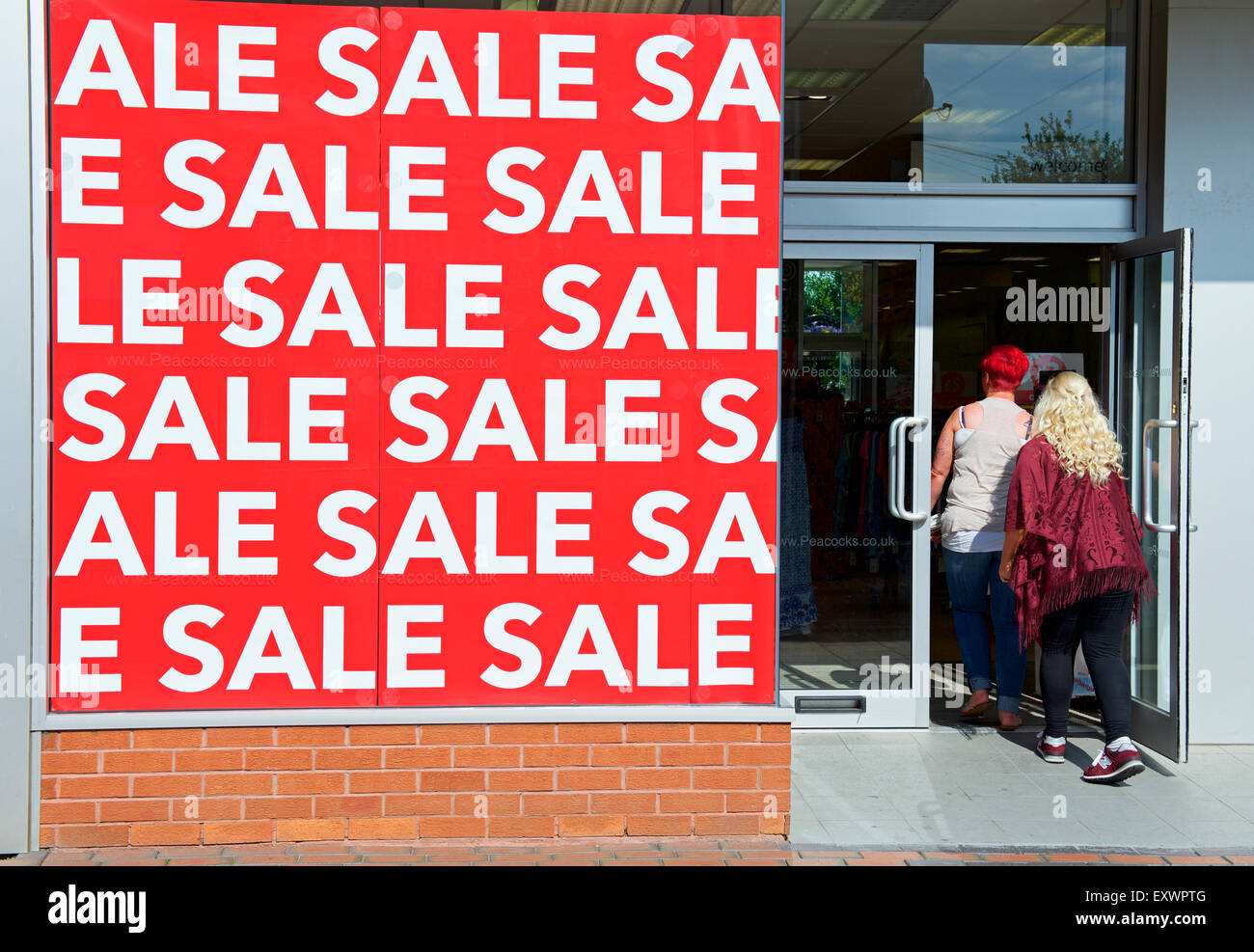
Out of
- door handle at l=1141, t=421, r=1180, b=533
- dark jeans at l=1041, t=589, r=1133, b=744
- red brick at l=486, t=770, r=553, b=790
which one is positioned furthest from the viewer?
door handle at l=1141, t=421, r=1180, b=533

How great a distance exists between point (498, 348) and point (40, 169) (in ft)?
5.96

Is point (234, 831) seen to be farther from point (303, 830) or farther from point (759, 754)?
point (759, 754)

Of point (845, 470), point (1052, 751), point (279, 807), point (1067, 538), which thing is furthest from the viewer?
point (845, 470)

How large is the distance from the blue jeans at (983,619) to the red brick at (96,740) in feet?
13.4

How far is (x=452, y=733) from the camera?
15.0 feet

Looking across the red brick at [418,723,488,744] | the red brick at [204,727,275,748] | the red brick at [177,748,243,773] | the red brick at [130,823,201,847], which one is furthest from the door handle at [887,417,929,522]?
the red brick at [130,823,201,847]

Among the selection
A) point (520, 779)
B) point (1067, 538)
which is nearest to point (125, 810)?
point (520, 779)

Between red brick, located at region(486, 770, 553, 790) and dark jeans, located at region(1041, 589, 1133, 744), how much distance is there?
2.54 metres

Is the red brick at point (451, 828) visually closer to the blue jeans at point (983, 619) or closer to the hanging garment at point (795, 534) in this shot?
the hanging garment at point (795, 534)

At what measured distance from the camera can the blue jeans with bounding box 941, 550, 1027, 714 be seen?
617cm

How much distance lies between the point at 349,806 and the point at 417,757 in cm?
31

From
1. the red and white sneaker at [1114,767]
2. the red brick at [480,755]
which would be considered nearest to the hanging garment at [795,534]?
the red and white sneaker at [1114,767]

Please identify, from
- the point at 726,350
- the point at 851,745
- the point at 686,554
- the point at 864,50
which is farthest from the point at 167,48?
the point at 851,745

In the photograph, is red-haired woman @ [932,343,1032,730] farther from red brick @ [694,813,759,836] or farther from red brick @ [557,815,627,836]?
red brick @ [557,815,627,836]
